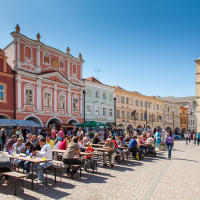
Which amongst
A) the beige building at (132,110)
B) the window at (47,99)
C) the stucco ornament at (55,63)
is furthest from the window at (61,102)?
the beige building at (132,110)

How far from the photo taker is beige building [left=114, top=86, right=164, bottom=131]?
132 feet

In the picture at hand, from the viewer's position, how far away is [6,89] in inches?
854

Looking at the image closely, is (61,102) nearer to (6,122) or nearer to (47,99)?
(47,99)

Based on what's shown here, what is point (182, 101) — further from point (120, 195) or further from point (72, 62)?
point (120, 195)

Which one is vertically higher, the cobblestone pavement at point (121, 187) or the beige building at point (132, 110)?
the beige building at point (132, 110)

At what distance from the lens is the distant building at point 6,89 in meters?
21.4

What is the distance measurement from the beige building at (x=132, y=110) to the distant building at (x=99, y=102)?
223 centimetres

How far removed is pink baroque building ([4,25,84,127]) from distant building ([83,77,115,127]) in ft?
6.62

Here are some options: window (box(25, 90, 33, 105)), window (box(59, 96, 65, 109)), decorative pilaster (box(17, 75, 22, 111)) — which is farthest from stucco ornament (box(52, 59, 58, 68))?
decorative pilaster (box(17, 75, 22, 111))

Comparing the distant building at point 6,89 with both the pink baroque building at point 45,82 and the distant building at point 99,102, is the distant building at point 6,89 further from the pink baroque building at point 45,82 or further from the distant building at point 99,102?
the distant building at point 99,102

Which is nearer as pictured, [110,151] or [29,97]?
[110,151]

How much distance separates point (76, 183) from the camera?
7.78 metres

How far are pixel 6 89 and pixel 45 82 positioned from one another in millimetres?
5237

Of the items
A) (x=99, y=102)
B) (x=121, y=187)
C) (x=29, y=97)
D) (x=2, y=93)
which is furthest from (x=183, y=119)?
(x=121, y=187)
